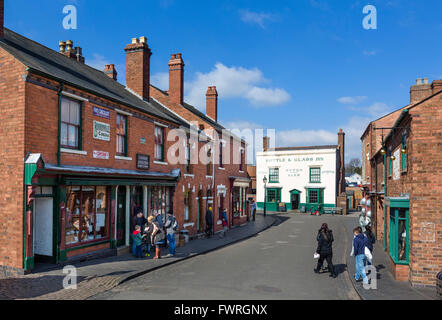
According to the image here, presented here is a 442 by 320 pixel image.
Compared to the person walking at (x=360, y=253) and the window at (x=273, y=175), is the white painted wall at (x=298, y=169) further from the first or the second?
the person walking at (x=360, y=253)

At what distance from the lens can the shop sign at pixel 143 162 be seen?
15703 millimetres

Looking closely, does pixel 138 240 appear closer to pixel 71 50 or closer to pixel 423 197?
pixel 423 197

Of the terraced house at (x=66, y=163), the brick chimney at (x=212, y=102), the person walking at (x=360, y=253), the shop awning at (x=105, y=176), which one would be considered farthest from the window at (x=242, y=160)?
the person walking at (x=360, y=253)

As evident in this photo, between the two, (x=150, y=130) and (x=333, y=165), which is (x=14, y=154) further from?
(x=333, y=165)

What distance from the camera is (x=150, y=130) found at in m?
16.8

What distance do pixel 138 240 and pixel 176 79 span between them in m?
14.0

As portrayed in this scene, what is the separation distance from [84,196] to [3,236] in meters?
2.85

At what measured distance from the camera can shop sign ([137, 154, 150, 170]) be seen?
618 inches

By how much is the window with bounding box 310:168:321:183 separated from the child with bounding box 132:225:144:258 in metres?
34.2

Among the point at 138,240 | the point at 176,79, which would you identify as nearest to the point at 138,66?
the point at 176,79

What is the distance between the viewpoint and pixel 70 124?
12.2 metres

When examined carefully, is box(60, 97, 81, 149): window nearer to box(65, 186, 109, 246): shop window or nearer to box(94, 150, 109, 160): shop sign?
box(94, 150, 109, 160): shop sign

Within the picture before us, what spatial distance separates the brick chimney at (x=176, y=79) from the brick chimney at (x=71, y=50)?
6279mm

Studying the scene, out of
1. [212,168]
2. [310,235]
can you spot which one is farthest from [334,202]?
[212,168]
